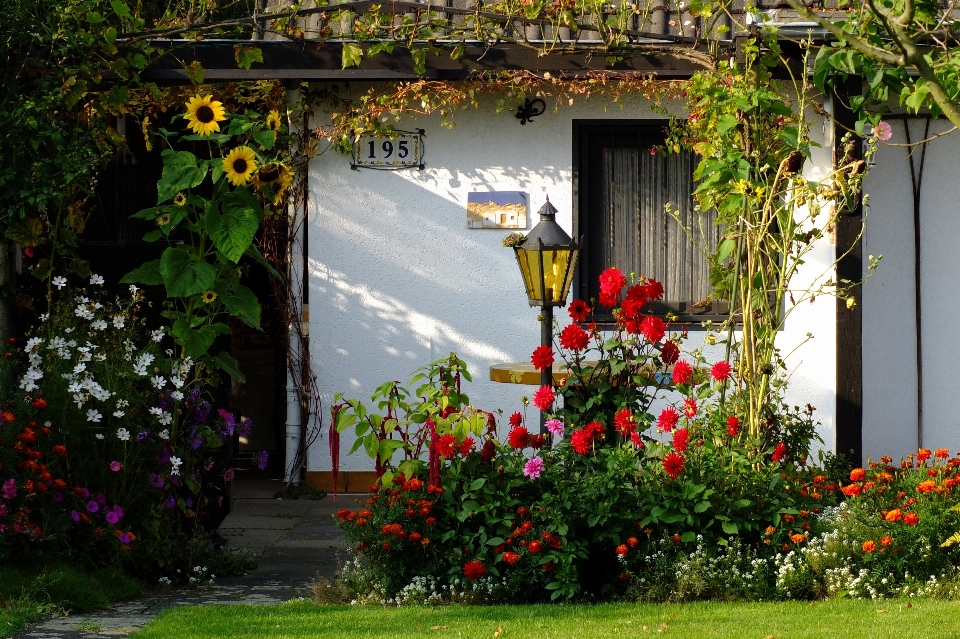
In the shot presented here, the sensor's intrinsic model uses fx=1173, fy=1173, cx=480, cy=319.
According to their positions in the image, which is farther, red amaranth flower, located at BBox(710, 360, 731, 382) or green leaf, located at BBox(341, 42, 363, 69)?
green leaf, located at BBox(341, 42, 363, 69)

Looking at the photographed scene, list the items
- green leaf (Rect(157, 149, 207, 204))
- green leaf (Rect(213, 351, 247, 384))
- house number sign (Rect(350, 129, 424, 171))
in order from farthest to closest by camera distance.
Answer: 1. house number sign (Rect(350, 129, 424, 171))
2. green leaf (Rect(213, 351, 247, 384))
3. green leaf (Rect(157, 149, 207, 204))

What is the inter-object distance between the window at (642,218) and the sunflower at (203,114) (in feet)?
10.9

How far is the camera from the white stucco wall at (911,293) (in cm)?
847

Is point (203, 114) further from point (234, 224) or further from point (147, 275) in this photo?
point (147, 275)

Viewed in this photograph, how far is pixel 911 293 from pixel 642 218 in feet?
6.69

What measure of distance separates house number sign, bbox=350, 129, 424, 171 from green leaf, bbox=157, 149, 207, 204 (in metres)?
2.64

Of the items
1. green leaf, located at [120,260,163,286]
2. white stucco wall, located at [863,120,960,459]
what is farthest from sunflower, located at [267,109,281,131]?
white stucco wall, located at [863,120,960,459]

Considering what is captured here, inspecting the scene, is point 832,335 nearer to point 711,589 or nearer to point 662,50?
point 662,50

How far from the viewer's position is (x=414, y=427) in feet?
28.1

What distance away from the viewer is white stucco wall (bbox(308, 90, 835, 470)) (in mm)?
8289

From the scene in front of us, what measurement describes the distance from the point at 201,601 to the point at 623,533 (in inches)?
76.0

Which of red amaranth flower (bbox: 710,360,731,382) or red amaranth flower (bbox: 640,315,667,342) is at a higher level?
red amaranth flower (bbox: 640,315,667,342)

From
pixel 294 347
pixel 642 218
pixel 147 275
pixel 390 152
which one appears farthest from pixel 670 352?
pixel 294 347

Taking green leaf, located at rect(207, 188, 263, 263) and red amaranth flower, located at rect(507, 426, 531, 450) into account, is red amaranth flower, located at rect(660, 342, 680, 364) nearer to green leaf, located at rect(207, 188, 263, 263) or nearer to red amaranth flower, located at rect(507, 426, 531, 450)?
red amaranth flower, located at rect(507, 426, 531, 450)
